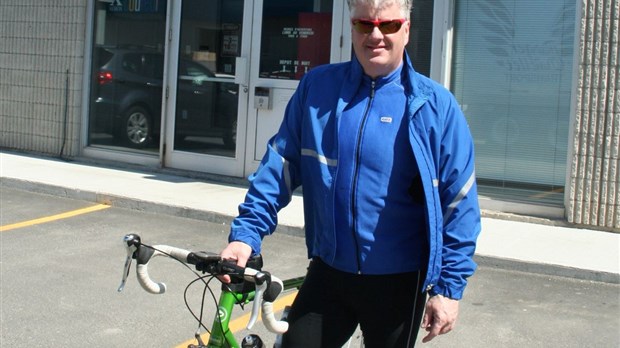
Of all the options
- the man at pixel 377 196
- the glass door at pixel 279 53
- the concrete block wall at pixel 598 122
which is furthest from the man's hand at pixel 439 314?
the glass door at pixel 279 53

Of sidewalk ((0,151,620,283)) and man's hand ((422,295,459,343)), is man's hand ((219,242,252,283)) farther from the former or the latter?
sidewalk ((0,151,620,283))

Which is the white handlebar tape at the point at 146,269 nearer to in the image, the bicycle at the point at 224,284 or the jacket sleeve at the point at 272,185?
the bicycle at the point at 224,284

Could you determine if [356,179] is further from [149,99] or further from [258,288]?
[149,99]

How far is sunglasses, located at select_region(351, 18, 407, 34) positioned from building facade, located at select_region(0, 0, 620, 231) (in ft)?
19.6

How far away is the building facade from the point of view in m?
8.49

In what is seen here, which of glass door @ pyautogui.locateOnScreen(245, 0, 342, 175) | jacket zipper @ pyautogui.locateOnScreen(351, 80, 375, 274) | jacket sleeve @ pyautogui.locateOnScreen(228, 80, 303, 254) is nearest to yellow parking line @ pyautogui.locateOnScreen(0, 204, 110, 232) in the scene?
glass door @ pyautogui.locateOnScreen(245, 0, 342, 175)

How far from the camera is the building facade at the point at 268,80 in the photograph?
849 cm

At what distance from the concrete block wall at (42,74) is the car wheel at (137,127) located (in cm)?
68

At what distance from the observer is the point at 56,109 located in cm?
1198

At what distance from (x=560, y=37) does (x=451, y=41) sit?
1.13m

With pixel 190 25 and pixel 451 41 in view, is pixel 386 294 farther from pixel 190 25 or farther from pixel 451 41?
pixel 190 25

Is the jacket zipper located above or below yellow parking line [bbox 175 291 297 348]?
above

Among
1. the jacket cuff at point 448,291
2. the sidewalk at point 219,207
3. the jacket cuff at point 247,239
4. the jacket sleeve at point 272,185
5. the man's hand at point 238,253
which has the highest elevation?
the jacket sleeve at point 272,185

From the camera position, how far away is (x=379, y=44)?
2.95 m
